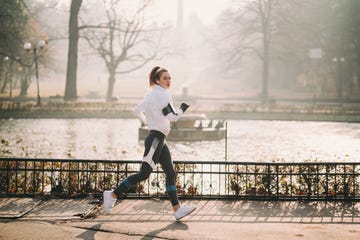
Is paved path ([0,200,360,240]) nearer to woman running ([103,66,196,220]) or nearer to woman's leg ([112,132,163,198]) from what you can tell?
woman running ([103,66,196,220])

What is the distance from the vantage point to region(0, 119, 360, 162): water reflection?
15414 millimetres

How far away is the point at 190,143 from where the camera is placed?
19297 mm

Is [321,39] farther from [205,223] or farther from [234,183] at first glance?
[205,223]

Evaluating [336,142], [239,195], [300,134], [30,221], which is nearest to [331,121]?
[300,134]

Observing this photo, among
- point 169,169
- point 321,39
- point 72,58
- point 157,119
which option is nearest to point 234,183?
point 169,169

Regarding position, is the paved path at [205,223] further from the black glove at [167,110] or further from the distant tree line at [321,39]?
the distant tree line at [321,39]

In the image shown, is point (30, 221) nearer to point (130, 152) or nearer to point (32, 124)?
point (130, 152)

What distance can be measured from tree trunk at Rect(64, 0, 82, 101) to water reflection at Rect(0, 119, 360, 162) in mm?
6712

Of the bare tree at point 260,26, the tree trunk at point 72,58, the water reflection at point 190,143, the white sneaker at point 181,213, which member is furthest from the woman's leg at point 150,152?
the bare tree at point 260,26

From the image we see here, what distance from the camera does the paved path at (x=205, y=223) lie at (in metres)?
6.25

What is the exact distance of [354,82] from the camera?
5781 centimetres

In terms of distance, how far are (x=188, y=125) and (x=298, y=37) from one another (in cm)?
3747

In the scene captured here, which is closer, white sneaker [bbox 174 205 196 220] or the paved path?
the paved path

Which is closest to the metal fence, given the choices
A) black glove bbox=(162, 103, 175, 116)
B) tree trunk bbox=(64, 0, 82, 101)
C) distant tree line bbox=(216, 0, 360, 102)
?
black glove bbox=(162, 103, 175, 116)
